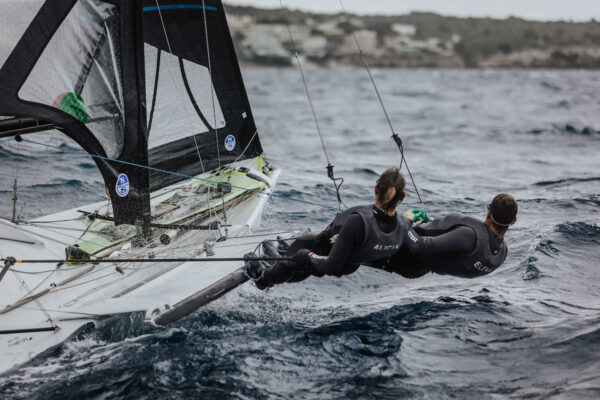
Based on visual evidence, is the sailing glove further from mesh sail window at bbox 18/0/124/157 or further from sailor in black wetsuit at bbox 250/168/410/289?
mesh sail window at bbox 18/0/124/157

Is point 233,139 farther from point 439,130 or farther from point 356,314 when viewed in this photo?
point 439,130

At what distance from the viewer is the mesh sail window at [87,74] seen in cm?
410

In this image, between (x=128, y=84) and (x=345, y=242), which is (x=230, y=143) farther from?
(x=345, y=242)

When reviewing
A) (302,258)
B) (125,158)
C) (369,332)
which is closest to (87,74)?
(125,158)

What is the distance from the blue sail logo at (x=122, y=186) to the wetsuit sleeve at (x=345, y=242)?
178 cm

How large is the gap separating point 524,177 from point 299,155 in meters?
4.28

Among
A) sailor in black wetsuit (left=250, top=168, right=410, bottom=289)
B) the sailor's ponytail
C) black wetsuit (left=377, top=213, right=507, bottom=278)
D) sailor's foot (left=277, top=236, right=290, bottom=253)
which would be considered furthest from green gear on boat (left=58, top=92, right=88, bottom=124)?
black wetsuit (left=377, top=213, right=507, bottom=278)

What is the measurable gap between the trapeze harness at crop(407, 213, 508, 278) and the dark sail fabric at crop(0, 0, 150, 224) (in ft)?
7.28

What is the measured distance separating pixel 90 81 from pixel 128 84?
0.27 meters

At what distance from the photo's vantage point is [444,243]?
12.2 ft

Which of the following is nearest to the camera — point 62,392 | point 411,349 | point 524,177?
point 62,392

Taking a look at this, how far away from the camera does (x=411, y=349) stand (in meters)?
3.64

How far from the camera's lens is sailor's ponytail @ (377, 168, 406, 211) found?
346 cm

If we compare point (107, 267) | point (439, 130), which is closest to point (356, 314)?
point (107, 267)
